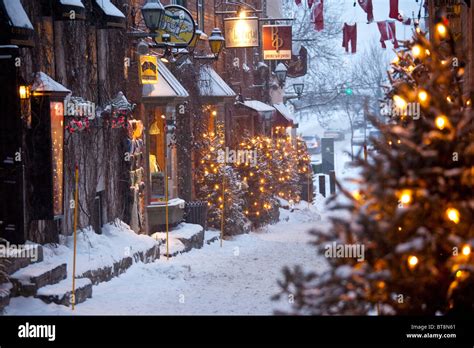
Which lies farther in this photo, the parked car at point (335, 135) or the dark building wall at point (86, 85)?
the parked car at point (335, 135)

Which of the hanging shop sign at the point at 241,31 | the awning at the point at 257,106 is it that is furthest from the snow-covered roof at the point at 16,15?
the awning at the point at 257,106

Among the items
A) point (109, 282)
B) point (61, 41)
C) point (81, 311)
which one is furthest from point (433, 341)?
point (61, 41)

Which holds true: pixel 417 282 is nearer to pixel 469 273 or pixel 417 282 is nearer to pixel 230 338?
pixel 469 273

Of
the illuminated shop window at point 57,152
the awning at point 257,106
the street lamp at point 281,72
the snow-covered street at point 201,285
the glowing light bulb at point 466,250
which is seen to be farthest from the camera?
the street lamp at point 281,72

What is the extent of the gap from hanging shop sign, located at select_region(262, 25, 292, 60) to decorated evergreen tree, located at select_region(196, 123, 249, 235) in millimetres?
7777

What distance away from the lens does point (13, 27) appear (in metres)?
12.3

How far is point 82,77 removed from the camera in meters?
16.6

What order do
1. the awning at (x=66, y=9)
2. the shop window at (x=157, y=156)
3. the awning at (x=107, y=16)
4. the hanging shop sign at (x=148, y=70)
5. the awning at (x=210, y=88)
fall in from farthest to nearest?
the awning at (x=210, y=88)
the shop window at (x=157, y=156)
the hanging shop sign at (x=148, y=70)
the awning at (x=107, y=16)
the awning at (x=66, y=9)

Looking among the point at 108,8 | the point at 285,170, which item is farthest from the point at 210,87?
the point at 108,8

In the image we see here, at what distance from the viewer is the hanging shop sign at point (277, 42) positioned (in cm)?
3119

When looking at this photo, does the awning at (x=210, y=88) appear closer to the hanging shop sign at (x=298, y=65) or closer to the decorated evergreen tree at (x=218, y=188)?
the decorated evergreen tree at (x=218, y=188)

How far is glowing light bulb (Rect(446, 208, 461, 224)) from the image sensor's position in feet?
20.8

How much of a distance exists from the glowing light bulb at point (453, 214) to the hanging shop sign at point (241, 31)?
21277mm

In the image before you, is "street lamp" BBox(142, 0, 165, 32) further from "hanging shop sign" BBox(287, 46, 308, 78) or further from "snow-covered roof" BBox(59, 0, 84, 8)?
"hanging shop sign" BBox(287, 46, 308, 78)
